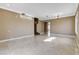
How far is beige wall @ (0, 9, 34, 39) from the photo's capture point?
6.77 metres

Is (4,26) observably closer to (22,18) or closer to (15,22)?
(15,22)

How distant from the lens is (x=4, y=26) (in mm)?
6922

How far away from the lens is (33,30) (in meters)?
12.1

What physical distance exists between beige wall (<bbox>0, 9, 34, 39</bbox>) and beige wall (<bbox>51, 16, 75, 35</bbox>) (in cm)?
535

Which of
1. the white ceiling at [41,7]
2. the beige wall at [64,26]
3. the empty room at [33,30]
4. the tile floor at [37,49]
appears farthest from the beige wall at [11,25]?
the beige wall at [64,26]

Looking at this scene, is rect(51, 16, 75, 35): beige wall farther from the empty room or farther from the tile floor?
the tile floor

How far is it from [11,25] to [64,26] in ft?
24.4

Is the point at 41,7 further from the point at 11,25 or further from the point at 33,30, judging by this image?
the point at 33,30

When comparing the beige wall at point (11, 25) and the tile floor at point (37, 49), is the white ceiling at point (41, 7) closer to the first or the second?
the beige wall at point (11, 25)

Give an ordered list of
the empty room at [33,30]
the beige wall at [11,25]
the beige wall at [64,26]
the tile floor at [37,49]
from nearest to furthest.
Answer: the tile floor at [37,49] → the empty room at [33,30] → the beige wall at [11,25] → the beige wall at [64,26]

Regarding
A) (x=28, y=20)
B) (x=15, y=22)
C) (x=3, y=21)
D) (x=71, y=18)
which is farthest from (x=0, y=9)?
(x=71, y=18)

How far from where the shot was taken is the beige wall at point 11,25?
6.77 m

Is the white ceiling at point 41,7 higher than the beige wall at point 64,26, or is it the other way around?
the white ceiling at point 41,7
